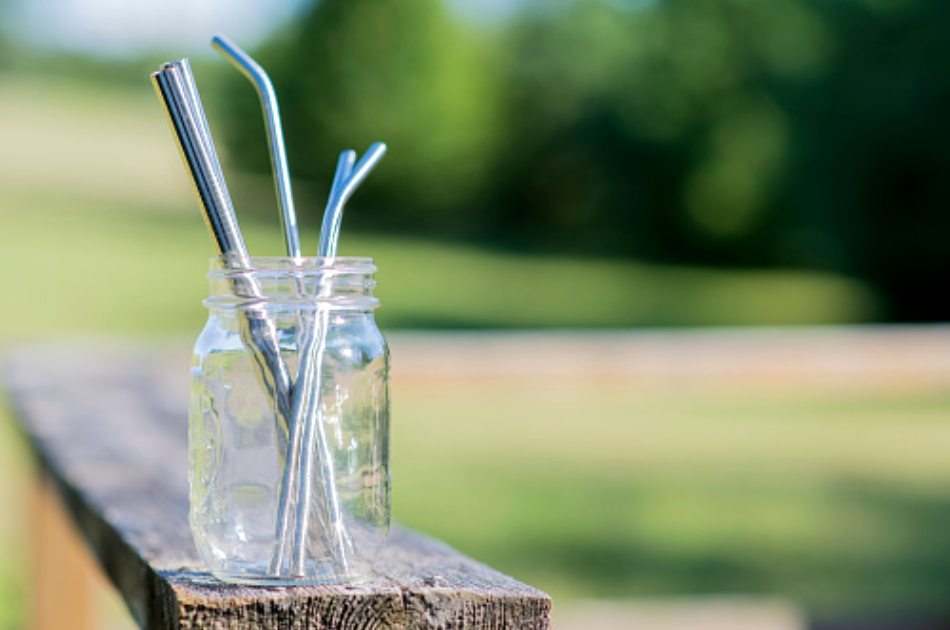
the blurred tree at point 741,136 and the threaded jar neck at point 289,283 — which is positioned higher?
the blurred tree at point 741,136

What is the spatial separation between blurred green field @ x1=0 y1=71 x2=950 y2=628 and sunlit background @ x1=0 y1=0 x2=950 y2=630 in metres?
0.03

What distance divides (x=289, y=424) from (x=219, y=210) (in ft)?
0.47

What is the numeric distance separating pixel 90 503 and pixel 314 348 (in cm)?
51

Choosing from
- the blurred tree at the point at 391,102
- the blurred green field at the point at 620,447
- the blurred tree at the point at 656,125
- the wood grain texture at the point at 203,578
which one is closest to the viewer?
the wood grain texture at the point at 203,578

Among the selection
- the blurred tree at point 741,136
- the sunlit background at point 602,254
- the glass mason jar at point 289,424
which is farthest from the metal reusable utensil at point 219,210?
the blurred tree at point 741,136

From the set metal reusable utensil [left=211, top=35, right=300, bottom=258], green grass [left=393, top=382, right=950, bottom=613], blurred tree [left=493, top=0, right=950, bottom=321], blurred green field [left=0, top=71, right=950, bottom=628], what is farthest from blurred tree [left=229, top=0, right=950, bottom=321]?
metal reusable utensil [left=211, top=35, right=300, bottom=258]

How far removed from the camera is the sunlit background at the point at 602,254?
5332mm

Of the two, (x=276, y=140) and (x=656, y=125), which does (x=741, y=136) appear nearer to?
(x=656, y=125)

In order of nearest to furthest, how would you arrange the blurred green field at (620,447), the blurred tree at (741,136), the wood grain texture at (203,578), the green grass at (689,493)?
the wood grain texture at (203,578) → the green grass at (689,493) → the blurred green field at (620,447) → the blurred tree at (741,136)

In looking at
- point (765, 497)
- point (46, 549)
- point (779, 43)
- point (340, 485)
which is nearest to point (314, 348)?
point (340, 485)

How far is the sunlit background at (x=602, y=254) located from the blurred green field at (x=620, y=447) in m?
0.03

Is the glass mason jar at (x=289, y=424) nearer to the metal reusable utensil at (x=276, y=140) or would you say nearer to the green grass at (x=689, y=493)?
the metal reusable utensil at (x=276, y=140)

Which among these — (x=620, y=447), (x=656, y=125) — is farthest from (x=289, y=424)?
(x=656, y=125)

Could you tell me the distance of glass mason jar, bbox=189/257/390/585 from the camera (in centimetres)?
79
